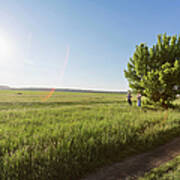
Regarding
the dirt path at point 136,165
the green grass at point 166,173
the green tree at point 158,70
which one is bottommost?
the dirt path at point 136,165

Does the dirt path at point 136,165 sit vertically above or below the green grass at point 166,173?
below

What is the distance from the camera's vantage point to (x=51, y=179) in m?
3.73

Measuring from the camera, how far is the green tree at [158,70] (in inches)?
498

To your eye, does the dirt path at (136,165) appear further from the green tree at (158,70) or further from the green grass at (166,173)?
the green tree at (158,70)

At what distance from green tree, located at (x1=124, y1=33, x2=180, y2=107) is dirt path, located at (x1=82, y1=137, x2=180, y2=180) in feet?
27.0

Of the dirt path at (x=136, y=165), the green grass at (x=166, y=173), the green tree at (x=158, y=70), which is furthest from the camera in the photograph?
the green tree at (x=158, y=70)

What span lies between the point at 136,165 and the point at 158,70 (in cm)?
1164

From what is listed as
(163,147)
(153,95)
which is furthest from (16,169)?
(153,95)

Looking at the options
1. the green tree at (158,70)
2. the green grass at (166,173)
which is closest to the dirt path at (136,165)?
the green grass at (166,173)

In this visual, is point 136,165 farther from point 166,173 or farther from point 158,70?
point 158,70

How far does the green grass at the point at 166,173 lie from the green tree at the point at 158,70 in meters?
9.61

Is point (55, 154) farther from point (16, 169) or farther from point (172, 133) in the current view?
point (172, 133)

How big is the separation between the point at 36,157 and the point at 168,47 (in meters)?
15.3

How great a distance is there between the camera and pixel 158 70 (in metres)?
13.5
